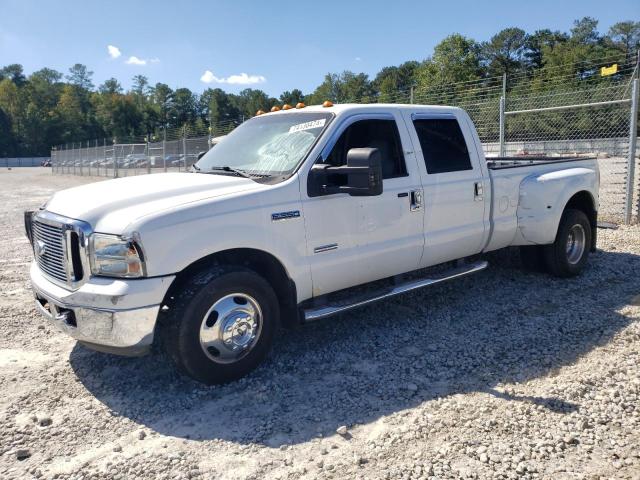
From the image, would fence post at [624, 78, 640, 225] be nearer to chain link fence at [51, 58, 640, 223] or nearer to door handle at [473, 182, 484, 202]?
chain link fence at [51, 58, 640, 223]

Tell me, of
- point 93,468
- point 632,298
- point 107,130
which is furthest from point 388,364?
point 107,130

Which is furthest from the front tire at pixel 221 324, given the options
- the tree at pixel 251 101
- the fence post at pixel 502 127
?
the tree at pixel 251 101

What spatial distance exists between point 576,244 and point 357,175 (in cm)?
404

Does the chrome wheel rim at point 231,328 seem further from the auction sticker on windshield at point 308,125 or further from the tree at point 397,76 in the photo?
the tree at point 397,76

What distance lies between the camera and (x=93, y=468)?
→ 2957 millimetres

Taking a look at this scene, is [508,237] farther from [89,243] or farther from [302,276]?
[89,243]

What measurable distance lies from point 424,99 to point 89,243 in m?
13.1

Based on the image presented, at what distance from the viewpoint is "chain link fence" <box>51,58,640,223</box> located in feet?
32.7

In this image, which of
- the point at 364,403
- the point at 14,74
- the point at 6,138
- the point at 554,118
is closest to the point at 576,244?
the point at 364,403

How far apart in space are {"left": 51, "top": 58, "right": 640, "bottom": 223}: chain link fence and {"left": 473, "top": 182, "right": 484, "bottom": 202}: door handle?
10.3ft

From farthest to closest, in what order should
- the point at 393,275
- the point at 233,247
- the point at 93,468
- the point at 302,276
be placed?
the point at 393,275
the point at 302,276
the point at 233,247
the point at 93,468

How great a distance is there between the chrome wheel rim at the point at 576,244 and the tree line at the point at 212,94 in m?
51.5

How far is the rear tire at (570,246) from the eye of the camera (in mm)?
6258

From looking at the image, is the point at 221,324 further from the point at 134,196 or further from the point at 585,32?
the point at 585,32
